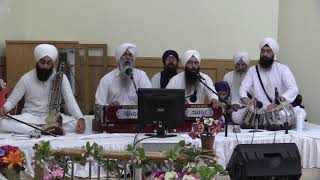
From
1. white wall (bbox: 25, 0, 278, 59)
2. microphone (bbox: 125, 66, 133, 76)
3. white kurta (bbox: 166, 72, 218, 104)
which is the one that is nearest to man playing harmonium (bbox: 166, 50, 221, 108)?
white kurta (bbox: 166, 72, 218, 104)

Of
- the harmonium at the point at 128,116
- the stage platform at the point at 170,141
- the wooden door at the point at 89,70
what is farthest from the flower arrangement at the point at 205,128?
the wooden door at the point at 89,70

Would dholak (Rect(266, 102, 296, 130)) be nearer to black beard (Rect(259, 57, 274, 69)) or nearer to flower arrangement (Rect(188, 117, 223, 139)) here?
black beard (Rect(259, 57, 274, 69))

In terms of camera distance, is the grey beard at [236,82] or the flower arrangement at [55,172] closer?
the flower arrangement at [55,172]

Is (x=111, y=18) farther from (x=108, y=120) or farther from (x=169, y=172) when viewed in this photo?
(x=169, y=172)

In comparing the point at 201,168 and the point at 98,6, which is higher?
the point at 98,6

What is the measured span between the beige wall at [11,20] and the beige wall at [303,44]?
4078 millimetres

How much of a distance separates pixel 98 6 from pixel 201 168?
576cm

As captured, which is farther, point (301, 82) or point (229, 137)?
point (301, 82)

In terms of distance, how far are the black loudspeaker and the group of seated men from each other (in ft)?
3.61

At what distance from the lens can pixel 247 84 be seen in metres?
6.14

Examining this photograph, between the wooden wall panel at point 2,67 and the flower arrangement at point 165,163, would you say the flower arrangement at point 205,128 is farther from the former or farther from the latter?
the wooden wall panel at point 2,67

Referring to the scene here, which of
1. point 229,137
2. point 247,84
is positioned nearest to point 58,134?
point 229,137

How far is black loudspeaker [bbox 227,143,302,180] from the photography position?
12.0 ft

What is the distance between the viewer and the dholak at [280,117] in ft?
17.1
